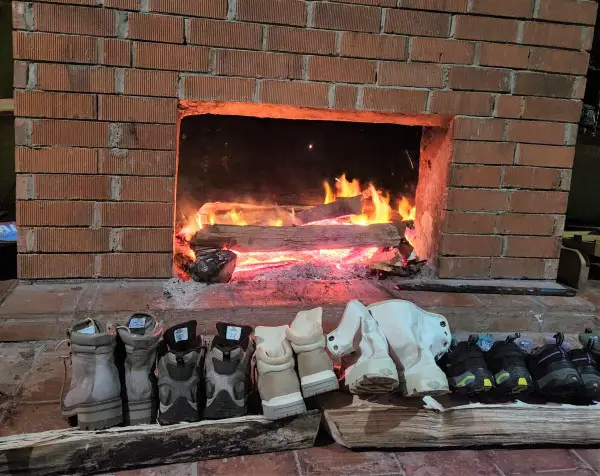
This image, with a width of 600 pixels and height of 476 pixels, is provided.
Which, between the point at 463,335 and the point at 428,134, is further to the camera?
the point at 428,134

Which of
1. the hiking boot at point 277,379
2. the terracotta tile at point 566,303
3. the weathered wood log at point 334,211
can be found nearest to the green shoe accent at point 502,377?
the hiking boot at point 277,379

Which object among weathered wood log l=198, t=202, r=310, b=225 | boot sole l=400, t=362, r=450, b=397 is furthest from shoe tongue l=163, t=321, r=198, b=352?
weathered wood log l=198, t=202, r=310, b=225

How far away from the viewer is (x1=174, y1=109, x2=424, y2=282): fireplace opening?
110 inches

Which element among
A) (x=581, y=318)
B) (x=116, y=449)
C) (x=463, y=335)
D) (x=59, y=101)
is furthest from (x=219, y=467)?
(x=581, y=318)

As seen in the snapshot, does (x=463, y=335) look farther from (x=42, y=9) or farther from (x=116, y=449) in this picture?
(x=42, y=9)

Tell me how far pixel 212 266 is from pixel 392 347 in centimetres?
109

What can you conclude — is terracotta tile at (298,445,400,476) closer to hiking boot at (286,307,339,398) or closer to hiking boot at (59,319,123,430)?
hiking boot at (286,307,339,398)

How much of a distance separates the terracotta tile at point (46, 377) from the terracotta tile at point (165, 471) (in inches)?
18.3

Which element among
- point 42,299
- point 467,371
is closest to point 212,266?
point 42,299

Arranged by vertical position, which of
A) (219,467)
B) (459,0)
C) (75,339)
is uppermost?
(459,0)

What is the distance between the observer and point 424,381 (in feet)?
5.49

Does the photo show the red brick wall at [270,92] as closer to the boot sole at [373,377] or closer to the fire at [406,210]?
the fire at [406,210]

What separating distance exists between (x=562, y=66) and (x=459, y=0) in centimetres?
64

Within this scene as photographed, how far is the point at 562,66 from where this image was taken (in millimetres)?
2688
